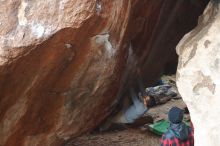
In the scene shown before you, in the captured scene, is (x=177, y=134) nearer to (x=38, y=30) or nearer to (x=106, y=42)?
(x=106, y=42)

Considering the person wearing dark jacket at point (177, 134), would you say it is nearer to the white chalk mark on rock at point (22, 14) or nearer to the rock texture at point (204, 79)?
the rock texture at point (204, 79)

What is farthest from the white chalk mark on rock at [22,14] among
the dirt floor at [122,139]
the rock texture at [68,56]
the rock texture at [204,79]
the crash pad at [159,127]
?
the crash pad at [159,127]

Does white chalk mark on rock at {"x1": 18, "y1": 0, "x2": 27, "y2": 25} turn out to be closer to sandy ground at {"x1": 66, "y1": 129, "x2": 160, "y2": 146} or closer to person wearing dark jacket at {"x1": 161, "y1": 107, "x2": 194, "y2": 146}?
person wearing dark jacket at {"x1": 161, "y1": 107, "x2": 194, "y2": 146}

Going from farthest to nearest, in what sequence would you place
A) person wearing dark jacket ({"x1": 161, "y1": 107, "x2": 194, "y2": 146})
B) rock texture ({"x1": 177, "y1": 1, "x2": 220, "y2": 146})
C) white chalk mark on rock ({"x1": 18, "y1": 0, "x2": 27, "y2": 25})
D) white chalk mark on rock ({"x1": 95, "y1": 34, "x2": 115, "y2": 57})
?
white chalk mark on rock ({"x1": 95, "y1": 34, "x2": 115, "y2": 57}) < person wearing dark jacket ({"x1": 161, "y1": 107, "x2": 194, "y2": 146}) < white chalk mark on rock ({"x1": 18, "y1": 0, "x2": 27, "y2": 25}) < rock texture ({"x1": 177, "y1": 1, "x2": 220, "y2": 146})

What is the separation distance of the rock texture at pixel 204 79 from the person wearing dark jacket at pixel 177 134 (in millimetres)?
523

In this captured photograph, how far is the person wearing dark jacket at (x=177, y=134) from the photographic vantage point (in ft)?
14.6

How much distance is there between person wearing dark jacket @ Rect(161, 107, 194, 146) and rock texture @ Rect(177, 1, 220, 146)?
0.52 meters

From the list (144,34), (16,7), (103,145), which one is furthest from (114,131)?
(16,7)

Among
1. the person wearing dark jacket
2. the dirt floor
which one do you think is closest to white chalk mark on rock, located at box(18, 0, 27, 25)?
the person wearing dark jacket

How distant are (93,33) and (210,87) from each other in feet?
4.44

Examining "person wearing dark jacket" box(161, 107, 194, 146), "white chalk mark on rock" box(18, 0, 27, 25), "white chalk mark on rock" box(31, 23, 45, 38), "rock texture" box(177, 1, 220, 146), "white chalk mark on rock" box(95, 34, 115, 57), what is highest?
"white chalk mark on rock" box(18, 0, 27, 25)

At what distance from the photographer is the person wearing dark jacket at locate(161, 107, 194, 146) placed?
446cm

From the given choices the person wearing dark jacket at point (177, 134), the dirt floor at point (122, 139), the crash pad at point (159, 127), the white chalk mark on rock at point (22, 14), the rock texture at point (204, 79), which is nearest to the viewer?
the rock texture at point (204, 79)

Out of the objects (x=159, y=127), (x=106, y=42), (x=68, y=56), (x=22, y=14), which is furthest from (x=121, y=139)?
(x=22, y=14)
